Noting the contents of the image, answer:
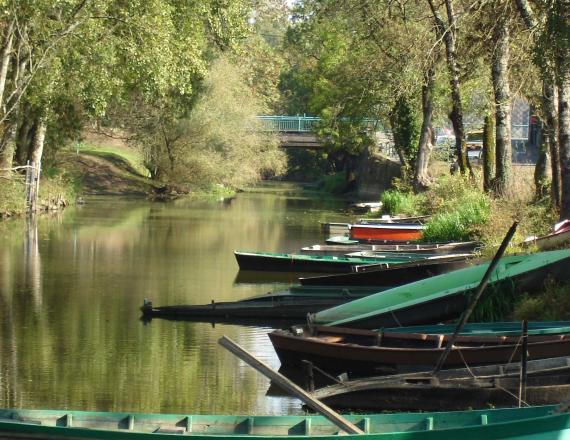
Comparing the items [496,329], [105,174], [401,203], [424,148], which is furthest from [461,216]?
[105,174]

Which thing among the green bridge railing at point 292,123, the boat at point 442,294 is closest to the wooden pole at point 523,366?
the boat at point 442,294

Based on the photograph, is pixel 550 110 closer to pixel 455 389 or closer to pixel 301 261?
pixel 301 261

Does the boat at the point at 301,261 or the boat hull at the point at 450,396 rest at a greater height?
the boat at the point at 301,261

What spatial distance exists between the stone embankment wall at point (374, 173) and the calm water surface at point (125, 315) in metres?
20.3

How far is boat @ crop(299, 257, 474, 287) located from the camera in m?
21.6

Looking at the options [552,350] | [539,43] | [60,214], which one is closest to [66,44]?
[60,214]

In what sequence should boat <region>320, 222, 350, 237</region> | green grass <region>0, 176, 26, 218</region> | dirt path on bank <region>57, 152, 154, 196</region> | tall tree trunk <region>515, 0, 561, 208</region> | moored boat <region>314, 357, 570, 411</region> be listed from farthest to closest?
dirt path on bank <region>57, 152, 154, 196</region> → green grass <region>0, 176, 26, 218</region> → boat <region>320, 222, 350, 237</region> → tall tree trunk <region>515, 0, 561, 208</region> → moored boat <region>314, 357, 570, 411</region>

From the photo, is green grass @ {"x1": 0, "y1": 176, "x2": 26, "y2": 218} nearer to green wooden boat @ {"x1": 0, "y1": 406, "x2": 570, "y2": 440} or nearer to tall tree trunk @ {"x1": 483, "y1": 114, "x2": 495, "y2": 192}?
tall tree trunk @ {"x1": 483, "y1": 114, "x2": 495, "y2": 192}

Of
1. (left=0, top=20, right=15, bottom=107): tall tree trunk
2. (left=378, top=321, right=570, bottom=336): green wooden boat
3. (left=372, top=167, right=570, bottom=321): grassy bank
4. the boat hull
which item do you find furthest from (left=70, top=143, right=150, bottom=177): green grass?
the boat hull

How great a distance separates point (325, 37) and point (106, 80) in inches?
1168

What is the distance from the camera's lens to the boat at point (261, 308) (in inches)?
773

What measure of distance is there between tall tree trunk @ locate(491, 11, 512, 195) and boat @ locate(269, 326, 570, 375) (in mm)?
14030

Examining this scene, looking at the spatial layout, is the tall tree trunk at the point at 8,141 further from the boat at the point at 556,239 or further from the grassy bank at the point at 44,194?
the boat at the point at 556,239

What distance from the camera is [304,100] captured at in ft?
→ 311
